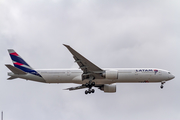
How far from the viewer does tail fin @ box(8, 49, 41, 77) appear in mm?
53875

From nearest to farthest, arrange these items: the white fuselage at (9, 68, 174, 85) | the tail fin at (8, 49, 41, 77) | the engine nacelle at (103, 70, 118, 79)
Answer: the engine nacelle at (103, 70, 118, 79) < the white fuselage at (9, 68, 174, 85) < the tail fin at (8, 49, 41, 77)

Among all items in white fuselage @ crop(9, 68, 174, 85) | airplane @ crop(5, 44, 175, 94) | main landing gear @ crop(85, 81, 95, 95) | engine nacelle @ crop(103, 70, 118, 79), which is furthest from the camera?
main landing gear @ crop(85, 81, 95, 95)

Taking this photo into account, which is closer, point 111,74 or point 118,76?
point 111,74

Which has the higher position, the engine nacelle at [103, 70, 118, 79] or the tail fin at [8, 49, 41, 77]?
the tail fin at [8, 49, 41, 77]

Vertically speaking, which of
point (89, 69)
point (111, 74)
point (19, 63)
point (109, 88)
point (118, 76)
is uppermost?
point (19, 63)

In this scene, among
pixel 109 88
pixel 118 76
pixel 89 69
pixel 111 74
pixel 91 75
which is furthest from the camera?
pixel 109 88

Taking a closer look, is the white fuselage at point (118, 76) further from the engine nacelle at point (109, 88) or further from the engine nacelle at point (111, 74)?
the engine nacelle at point (109, 88)

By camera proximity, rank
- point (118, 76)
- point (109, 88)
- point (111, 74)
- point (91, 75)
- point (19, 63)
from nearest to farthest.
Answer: point (111, 74) < point (118, 76) < point (91, 75) < point (19, 63) < point (109, 88)

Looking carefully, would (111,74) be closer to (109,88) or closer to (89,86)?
(89,86)

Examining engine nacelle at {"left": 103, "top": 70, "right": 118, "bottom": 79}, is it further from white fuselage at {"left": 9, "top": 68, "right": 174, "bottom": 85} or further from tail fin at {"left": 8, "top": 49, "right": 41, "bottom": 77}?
tail fin at {"left": 8, "top": 49, "right": 41, "bottom": 77}

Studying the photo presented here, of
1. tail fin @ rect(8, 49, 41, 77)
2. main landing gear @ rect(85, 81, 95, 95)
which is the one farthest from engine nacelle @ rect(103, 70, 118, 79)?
tail fin @ rect(8, 49, 41, 77)

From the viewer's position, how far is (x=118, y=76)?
51.2 m

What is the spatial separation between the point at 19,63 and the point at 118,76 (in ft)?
51.6

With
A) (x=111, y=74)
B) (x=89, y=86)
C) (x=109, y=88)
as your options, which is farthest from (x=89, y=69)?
(x=109, y=88)
